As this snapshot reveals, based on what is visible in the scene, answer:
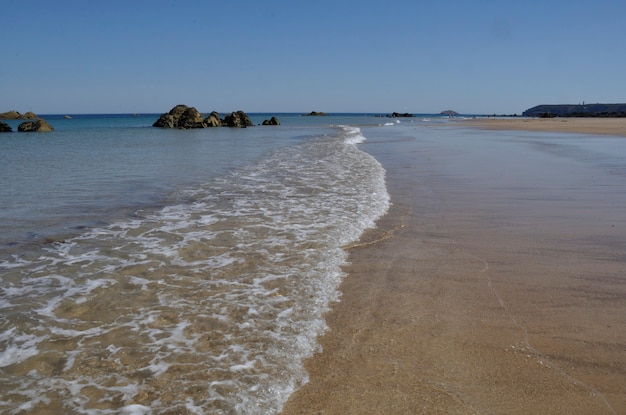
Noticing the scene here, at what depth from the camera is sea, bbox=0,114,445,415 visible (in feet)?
10.4

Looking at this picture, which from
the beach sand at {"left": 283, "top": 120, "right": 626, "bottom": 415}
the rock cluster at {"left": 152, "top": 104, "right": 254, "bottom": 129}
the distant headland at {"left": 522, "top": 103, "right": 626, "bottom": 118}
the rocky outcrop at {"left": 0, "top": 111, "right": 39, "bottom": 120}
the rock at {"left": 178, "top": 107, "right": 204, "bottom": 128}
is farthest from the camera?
the distant headland at {"left": 522, "top": 103, "right": 626, "bottom": 118}

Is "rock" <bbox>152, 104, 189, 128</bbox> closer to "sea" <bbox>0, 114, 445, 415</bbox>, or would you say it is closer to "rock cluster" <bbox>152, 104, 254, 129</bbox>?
"rock cluster" <bbox>152, 104, 254, 129</bbox>

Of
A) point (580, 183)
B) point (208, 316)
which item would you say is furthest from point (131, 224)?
point (580, 183)

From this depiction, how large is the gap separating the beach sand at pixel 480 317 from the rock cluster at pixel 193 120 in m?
53.3

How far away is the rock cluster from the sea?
1926 inches

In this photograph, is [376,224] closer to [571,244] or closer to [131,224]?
[571,244]

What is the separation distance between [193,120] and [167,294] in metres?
56.1

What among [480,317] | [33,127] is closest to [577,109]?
[33,127]

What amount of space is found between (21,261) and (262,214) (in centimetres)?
395

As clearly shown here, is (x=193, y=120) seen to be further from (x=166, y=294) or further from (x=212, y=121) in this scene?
(x=166, y=294)

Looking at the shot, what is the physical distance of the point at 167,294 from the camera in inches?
189

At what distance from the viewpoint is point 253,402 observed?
9.91ft

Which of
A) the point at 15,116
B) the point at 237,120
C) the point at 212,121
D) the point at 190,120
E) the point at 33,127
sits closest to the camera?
the point at 33,127

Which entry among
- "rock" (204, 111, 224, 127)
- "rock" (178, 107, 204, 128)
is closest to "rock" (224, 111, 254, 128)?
"rock" (204, 111, 224, 127)
